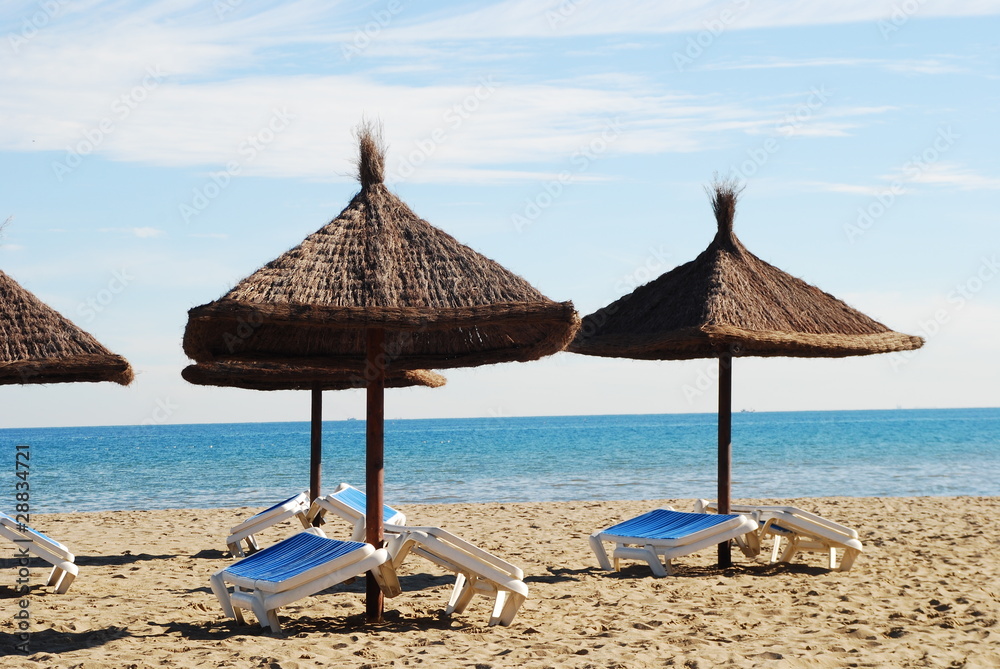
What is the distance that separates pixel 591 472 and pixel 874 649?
2364 cm

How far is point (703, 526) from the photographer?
6.92 metres

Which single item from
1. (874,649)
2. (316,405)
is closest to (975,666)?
(874,649)

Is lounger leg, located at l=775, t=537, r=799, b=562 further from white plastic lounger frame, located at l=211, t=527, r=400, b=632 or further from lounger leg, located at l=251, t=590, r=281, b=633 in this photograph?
lounger leg, located at l=251, t=590, r=281, b=633

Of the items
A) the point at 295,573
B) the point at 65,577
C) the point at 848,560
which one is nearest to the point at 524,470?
the point at 848,560

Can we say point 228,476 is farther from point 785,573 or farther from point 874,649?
point 874,649

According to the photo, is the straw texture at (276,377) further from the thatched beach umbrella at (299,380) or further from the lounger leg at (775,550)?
the lounger leg at (775,550)

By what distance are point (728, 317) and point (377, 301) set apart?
308cm

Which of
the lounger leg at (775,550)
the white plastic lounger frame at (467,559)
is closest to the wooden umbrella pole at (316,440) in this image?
the white plastic lounger frame at (467,559)

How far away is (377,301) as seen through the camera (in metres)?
5.12

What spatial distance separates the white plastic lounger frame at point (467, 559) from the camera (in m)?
5.15

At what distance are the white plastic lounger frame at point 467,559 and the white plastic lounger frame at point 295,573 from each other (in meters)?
0.18

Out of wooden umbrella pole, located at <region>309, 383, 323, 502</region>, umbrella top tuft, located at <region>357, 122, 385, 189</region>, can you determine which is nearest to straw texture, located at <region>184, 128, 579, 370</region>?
umbrella top tuft, located at <region>357, 122, 385, 189</region>

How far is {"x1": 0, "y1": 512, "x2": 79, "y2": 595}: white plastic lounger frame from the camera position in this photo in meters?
6.34

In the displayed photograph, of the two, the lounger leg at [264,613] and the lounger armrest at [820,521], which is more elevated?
the lounger armrest at [820,521]
